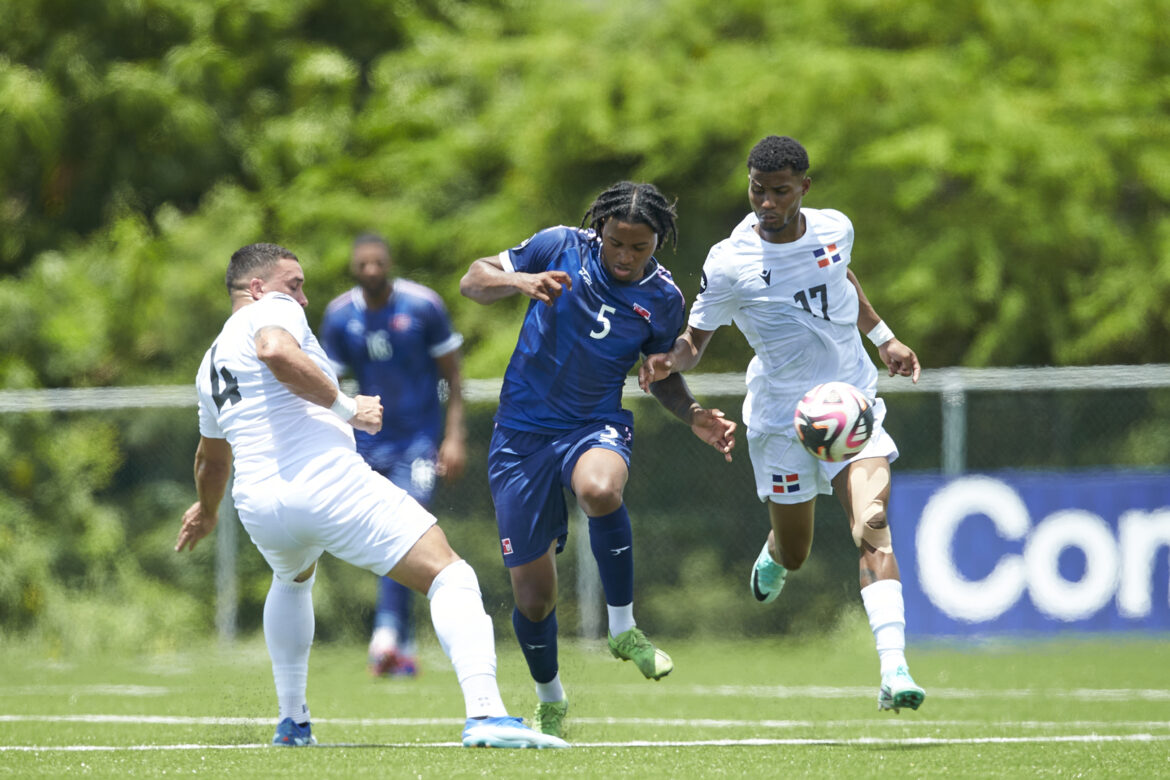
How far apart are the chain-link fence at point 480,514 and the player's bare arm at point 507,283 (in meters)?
6.35

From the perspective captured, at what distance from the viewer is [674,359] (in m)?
5.96

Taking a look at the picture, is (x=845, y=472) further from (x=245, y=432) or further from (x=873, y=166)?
(x=873, y=166)

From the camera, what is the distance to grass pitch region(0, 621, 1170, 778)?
484 cm

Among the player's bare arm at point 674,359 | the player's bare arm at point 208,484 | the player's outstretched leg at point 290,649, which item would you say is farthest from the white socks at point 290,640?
the player's bare arm at point 674,359

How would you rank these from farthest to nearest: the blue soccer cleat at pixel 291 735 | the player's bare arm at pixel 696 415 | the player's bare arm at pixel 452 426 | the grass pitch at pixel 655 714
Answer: the player's bare arm at pixel 452 426 → the player's bare arm at pixel 696 415 → the blue soccer cleat at pixel 291 735 → the grass pitch at pixel 655 714

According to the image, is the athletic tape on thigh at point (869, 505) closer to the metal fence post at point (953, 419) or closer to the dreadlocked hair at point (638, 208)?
the dreadlocked hair at point (638, 208)

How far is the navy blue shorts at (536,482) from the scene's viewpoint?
5965 millimetres

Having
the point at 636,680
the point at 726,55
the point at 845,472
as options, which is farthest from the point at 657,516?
the point at 845,472

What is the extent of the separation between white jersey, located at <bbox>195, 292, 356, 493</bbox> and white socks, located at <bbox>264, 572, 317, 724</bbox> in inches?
25.1

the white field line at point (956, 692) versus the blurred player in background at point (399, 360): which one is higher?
the blurred player in background at point (399, 360)

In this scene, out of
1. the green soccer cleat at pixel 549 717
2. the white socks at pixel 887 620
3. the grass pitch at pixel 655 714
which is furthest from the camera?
the green soccer cleat at pixel 549 717

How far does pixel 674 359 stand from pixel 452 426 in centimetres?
346

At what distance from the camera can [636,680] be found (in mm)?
9477

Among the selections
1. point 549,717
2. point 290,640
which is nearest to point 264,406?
point 290,640
